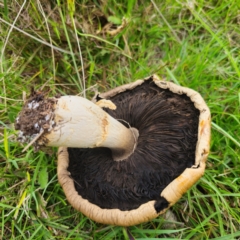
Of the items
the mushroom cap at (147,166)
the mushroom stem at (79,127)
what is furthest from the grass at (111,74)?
the mushroom stem at (79,127)

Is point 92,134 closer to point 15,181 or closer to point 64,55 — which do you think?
point 15,181

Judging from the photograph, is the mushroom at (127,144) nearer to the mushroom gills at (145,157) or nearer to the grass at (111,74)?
the mushroom gills at (145,157)

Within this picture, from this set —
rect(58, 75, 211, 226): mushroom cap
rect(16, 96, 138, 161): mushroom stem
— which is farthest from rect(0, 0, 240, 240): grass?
rect(16, 96, 138, 161): mushroom stem

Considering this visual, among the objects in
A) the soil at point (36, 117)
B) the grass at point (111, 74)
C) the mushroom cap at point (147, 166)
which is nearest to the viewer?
the soil at point (36, 117)

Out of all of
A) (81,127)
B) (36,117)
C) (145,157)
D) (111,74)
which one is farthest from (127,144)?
(111,74)

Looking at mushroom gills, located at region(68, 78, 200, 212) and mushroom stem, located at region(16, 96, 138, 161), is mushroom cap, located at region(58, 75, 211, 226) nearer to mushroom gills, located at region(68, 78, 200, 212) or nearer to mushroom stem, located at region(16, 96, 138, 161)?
mushroom gills, located at region(68, 78, 200, 212)

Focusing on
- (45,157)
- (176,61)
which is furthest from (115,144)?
(176,61)
